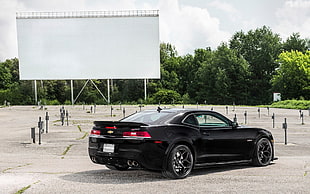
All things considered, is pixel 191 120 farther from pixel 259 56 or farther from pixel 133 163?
pixel 259 56

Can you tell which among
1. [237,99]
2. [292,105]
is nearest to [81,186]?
[292,105]

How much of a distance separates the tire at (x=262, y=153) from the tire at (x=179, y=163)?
2095 mm

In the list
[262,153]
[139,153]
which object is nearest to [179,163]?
[139,153]

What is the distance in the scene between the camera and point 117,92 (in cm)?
8512

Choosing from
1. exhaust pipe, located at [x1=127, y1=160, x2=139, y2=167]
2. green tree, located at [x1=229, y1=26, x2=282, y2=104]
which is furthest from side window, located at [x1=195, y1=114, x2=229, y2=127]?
green tree, located at [x1=229, y1=26, x2=282, y2=104]

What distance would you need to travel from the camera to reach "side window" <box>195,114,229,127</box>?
403 inches

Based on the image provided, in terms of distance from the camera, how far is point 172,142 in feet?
30.4

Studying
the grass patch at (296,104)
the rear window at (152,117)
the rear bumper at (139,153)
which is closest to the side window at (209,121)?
the rear window at (152,117)

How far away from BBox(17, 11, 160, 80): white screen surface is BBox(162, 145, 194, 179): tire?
207ft

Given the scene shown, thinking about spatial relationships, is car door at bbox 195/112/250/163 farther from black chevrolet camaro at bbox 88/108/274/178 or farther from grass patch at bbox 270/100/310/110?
grass patch at bbox 270/100/310/110

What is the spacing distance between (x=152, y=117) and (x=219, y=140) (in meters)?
1.57

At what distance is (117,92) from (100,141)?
249 feet

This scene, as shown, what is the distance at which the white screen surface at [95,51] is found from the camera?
72438 mm

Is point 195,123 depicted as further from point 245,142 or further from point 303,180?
point 303,180
